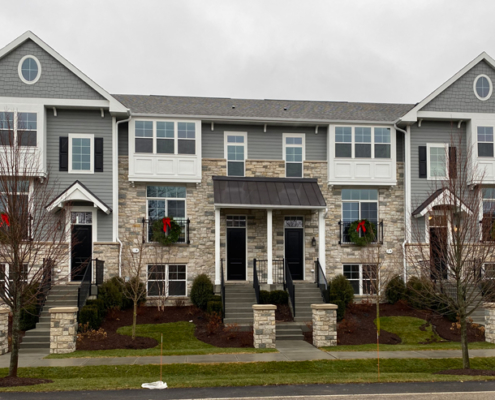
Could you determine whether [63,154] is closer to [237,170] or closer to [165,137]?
[165,137]

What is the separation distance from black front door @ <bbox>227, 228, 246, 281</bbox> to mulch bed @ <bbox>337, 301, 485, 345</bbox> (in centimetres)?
440

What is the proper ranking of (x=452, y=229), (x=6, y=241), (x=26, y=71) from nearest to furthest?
1. (x=6, y=241)
2. (x=452, y=229)
3. (x=26, y=71)

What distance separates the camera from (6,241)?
1196 cm

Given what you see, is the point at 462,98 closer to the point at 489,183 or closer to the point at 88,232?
the point at 489,183

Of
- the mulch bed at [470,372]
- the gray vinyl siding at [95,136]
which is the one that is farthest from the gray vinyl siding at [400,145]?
the gray vinyl siding at [95,136]

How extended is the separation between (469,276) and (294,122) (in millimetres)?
10380

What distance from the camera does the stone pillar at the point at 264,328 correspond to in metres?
15.7

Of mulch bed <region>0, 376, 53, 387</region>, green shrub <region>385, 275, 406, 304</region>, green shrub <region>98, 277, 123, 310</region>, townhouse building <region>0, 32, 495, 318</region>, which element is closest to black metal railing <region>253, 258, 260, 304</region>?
townhouse building <region>0, 32, 495, 318</region>

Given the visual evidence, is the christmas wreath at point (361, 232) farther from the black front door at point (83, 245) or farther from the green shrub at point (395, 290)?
the black front door at point (83, 245)

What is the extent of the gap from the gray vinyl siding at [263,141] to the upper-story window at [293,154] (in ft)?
0.68

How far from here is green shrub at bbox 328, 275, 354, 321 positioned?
746 inches

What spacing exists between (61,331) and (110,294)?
13.5ft

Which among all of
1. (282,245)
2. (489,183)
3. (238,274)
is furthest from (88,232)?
(489,183)

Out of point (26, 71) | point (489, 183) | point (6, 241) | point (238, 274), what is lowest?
point (238, 274)
